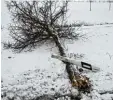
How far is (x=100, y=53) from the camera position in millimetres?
7996

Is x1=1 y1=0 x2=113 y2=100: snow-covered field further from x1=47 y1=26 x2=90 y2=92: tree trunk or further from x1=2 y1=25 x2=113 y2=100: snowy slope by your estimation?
x1=47 y1=26 x2=90 y2=92: tree trunk

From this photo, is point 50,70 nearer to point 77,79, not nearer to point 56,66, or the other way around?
point 56,66

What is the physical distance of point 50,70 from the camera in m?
6.86

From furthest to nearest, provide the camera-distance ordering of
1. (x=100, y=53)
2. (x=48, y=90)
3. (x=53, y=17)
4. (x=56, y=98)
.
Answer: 1. (x=53, y=17)
2. (x=100, y=53)
3. (x=48, y=90)
4. (x=56, y=98)

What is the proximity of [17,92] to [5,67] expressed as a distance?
5.46 feet

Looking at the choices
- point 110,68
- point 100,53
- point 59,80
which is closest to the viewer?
point 59,80

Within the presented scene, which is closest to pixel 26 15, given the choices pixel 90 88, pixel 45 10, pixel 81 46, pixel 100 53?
pixel 45 10

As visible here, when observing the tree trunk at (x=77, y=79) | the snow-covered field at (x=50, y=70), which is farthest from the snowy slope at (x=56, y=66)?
the tree trunk at (x=77, y=79)

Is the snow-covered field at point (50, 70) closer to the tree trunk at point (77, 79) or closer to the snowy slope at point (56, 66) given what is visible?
the snowy slope at point (56, 66)

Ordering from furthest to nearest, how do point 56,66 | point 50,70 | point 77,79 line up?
point 56,66 → point 50,70 → point 77,79

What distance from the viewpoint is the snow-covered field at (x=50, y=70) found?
5797 millimetres

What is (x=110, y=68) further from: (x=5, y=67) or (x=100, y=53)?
(x=5, y=67)

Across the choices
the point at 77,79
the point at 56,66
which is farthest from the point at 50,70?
the point at 77,79

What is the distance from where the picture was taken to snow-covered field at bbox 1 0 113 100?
19.0 ft
